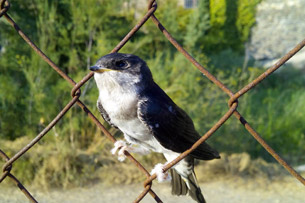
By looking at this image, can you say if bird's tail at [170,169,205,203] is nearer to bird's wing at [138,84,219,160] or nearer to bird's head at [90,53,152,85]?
bird's wing at [138,84,219,160]

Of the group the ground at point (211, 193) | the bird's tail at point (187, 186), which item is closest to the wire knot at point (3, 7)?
the bird's tail at point (187, 186)

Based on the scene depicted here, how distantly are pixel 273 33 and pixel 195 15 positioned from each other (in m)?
3.83

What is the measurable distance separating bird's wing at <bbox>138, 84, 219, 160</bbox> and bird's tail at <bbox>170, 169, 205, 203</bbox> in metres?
0.45

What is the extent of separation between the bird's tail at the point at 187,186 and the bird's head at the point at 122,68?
693 millimetres

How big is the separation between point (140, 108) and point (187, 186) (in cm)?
75

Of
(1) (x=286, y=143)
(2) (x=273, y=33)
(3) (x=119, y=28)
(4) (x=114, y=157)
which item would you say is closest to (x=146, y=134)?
(4) (x=114, y=157)

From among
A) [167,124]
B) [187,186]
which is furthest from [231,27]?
[167,124]

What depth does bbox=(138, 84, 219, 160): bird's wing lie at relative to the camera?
4.35 feet

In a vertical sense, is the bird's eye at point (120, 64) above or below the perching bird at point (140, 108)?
above

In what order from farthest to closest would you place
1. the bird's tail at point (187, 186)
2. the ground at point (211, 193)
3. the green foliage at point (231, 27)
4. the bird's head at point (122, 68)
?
the ground at point (211, 193) → the green foliage at point (231, 27) → the bird's tail at point (187, 186) → the bird's head at point (122, 68)

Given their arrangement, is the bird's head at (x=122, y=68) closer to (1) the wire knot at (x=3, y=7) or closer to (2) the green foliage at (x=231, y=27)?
(1) the wire knot at (x=3, y=7)

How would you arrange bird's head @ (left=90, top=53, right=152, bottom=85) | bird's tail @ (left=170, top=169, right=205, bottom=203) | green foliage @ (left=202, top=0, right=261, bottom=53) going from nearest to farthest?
bird's head @ (left=90, top=53, right=152, bottom=85) → bird's tail @ (left=170, top=169, right=205, bottom=203) → green foliage @ (left=202, top=0, right=261, bottom=53)

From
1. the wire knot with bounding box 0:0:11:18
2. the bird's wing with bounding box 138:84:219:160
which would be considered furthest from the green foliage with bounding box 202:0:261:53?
the wire knot with bounding box 0:0:11:18

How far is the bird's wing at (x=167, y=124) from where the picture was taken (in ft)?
4.35
